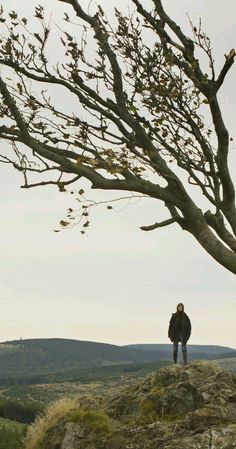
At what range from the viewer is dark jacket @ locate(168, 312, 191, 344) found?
24781 millimetres

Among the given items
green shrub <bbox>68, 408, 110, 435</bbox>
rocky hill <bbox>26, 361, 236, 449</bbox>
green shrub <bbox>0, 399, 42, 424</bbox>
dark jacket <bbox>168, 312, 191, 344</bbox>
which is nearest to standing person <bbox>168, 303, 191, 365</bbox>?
dark jacket <bbox>168, 312, 191, 344</bbox>

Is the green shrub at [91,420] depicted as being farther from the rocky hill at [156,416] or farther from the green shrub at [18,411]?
the green shrub at [18,411]

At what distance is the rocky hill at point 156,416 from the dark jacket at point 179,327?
4.84m

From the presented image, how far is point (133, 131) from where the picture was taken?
36.2 feet

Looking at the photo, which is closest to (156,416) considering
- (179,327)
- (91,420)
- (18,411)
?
(91,420)

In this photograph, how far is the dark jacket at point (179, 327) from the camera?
24781 mm

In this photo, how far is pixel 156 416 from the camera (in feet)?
53.5

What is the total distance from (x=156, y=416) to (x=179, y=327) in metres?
8.80

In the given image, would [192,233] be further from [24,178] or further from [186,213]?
[24,178]

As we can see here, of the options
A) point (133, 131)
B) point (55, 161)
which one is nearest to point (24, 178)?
point (55, 161)

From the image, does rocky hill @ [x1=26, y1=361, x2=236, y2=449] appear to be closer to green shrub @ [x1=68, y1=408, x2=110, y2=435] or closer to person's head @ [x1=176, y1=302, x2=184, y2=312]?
green shrub @ [x1=68, y1=408, x2=110, y2=435]

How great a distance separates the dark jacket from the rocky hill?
4840 mm

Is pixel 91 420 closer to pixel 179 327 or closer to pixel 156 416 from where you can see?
pixel 156 416

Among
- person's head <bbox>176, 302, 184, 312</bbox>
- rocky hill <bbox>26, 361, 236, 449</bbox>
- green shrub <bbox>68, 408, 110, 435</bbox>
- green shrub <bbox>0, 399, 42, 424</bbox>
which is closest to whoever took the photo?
rocky hill <bbox>26, 361, 236, 449</bbox>
